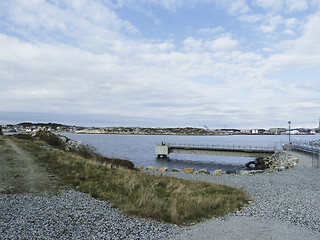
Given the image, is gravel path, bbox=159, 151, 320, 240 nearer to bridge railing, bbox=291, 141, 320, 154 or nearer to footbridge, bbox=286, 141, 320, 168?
footbridge, bbox=286, 141, 320, 168

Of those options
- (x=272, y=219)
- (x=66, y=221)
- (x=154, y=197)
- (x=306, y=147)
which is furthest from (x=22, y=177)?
(x=306, y=147)

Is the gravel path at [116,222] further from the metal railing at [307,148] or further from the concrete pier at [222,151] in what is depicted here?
the concrete pier at [222,151]

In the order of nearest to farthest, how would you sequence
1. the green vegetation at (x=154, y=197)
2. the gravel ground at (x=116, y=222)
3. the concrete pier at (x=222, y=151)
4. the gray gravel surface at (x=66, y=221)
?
the gray gravel surface at (x=66, y=221) → the gravel ground at (x=116, y=222) → the green vegetation at (x=154, y=197) → the concrete pier at (x=222, y=151)

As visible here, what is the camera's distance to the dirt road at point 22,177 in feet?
35.7

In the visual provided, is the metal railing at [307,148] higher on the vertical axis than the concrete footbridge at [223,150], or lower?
higher

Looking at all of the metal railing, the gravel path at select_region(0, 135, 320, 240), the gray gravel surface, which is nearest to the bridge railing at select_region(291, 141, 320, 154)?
the metal railing

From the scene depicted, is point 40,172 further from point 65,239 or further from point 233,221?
point 233,221

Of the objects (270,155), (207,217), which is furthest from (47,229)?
(270,155)

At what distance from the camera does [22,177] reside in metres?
12.6

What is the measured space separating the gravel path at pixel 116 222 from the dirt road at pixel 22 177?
46 centimetres

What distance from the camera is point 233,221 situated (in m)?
8.77

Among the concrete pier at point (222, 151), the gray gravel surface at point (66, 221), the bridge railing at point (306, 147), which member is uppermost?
the bridge railing at point (306, 147)

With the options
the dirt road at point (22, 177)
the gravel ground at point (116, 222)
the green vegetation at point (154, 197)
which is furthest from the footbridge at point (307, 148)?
the dirt road at point (22, 177)

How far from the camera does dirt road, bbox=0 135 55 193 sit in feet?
35.7
